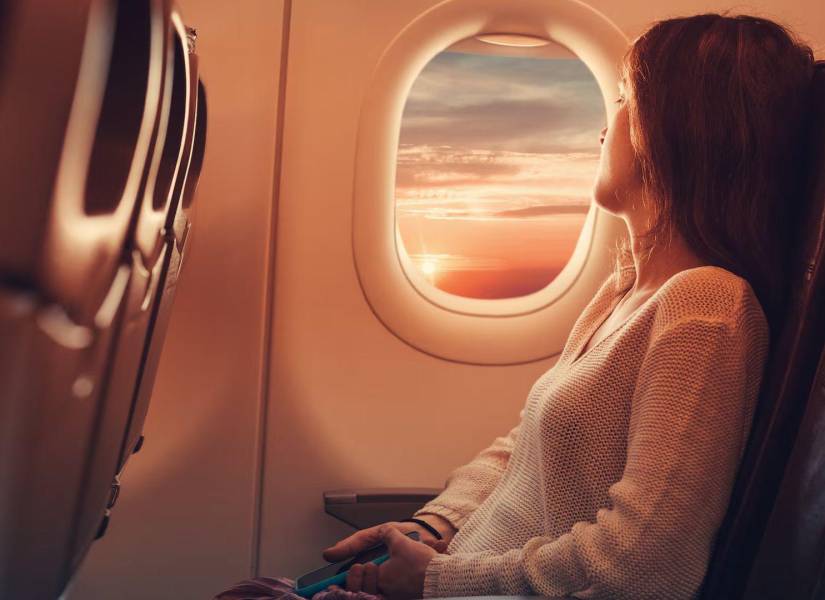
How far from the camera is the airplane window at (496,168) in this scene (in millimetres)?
2447

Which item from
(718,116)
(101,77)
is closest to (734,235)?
→ (718,116)

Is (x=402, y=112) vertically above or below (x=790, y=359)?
above

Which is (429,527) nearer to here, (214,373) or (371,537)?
(371,537)

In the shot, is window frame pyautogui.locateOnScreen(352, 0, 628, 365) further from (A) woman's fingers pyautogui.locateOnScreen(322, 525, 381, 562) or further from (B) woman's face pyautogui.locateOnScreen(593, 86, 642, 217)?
(B) woman's face pyautogui.locateOnScreen(593, 86, 642, 217)

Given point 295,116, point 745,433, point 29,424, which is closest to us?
point 29,424

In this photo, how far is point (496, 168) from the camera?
8.18 feet

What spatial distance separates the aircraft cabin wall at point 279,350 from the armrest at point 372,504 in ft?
0.17

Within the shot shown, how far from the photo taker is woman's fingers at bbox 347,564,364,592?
1318 millimetres

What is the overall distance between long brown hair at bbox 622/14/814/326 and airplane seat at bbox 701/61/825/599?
6cm

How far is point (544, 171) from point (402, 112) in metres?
0.47

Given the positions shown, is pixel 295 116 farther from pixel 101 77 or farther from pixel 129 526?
pixel 101 77

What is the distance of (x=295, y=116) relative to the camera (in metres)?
A: 2.24

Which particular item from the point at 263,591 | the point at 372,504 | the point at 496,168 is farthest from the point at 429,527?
the point at 496,168

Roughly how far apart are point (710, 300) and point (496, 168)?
145 cm
